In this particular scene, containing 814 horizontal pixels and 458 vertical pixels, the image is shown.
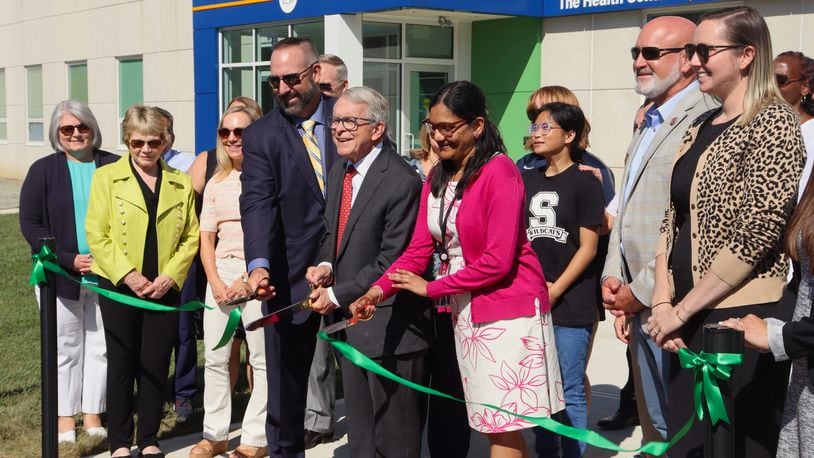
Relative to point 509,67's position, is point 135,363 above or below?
below

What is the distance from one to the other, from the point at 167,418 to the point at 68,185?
1.71 m

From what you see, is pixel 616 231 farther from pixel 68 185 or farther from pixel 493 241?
pixel 68 185

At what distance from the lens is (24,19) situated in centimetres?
2844

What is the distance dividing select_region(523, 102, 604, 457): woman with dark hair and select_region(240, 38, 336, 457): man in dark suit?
1.14 m

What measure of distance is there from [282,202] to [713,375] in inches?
98.3

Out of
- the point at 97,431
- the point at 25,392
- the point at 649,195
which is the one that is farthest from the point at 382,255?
the point at 25,392

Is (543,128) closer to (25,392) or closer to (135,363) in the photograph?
(135,363)

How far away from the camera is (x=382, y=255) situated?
4.51 m

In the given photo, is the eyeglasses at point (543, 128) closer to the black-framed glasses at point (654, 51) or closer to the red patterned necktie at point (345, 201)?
the black-framed glasses at point (654, 51)

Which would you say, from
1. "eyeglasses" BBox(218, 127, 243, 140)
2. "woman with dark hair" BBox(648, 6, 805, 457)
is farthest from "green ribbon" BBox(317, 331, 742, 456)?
"eyeglasses" BBox(218, 127, 243, 140)

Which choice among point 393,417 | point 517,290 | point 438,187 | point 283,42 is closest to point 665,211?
point 517,290

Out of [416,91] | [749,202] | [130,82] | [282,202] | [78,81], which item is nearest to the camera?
[749,202]

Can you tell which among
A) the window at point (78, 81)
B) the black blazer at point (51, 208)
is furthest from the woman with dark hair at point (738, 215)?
the window at point (78, 81)

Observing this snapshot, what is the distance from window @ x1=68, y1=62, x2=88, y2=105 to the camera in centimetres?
2622
